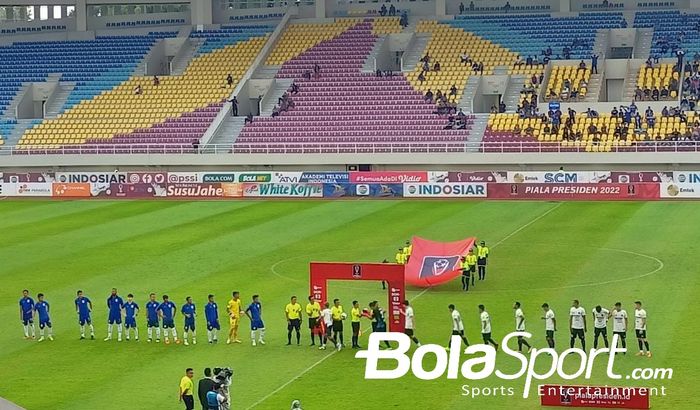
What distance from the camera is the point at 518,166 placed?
59.7 meters

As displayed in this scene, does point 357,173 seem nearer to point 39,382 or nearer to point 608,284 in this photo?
point 608,284

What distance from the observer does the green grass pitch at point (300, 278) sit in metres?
24.1

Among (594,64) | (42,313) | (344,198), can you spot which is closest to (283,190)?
(344,198)

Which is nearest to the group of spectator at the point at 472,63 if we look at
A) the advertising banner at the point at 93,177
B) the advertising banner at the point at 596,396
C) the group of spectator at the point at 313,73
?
the group of spectator at the point at 313,73

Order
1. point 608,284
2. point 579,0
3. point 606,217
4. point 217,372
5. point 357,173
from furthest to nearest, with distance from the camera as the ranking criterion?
point 579,0
point 357,173
point 606,217
point 608,284
point 217,372

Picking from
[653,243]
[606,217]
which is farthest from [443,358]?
[606,217]

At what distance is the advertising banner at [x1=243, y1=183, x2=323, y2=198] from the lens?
57.5 m

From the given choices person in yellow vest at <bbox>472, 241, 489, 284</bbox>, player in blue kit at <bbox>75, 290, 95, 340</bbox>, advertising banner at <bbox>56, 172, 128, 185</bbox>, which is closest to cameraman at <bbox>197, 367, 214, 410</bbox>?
player in blue kit at <bbox>75, 290, 95, 340</bbox>

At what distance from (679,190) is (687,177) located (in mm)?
637

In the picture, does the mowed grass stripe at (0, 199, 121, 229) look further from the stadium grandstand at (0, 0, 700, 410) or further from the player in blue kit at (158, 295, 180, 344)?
the player in blue kit at (158, 295, 180, 344)

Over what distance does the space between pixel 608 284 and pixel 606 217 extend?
47.8ft

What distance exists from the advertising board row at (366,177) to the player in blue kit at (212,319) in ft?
94.9

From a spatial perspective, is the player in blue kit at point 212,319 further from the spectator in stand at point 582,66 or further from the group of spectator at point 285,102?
the spectator in stand at point 582,66

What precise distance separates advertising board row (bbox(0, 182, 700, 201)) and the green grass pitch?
1.38m
